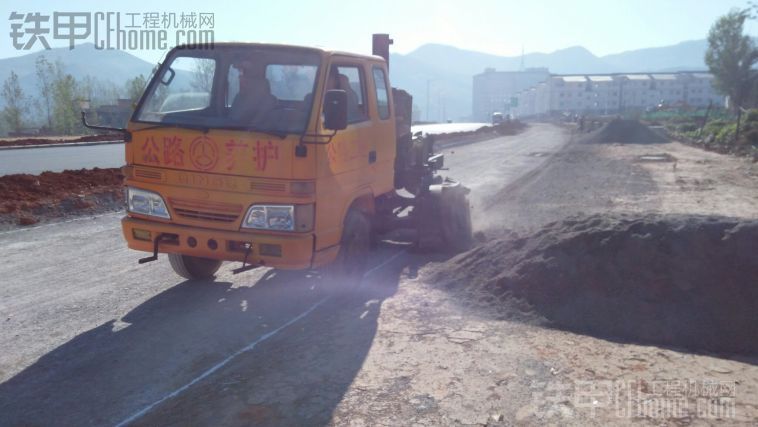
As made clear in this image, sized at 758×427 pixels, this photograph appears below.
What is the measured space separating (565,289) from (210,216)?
3.51m

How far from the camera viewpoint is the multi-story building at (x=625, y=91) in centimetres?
13238

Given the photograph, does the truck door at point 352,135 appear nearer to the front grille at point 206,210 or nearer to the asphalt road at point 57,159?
the front grille at point 206,210

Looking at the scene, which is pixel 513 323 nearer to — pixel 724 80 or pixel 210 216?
pixel 210 216

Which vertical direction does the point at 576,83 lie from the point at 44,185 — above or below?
above

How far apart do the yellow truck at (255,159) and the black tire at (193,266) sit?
0.05 ft

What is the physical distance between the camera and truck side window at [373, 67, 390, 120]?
23.4 feet

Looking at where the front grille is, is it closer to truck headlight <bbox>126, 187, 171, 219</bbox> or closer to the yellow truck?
the yellow truck

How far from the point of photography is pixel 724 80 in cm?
8631

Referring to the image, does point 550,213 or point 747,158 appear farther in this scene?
point 747,158

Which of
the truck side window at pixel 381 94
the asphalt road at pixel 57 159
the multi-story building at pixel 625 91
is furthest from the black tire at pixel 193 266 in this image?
the multi-story building at pixel 625 91

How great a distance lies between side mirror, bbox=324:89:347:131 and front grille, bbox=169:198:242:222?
1.11 meters

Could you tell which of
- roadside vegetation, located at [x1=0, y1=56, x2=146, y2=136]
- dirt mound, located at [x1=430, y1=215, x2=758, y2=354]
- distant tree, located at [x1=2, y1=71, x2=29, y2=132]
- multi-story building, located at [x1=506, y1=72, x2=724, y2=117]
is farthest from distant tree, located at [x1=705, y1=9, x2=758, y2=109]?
dirt mound, located at [x1=430, y1=215, x2=758, y2=354]

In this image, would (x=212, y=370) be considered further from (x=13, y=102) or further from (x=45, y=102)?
(x=45, y=102)

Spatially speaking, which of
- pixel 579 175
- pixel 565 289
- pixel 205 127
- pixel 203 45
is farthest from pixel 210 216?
→ pixel 579 175
